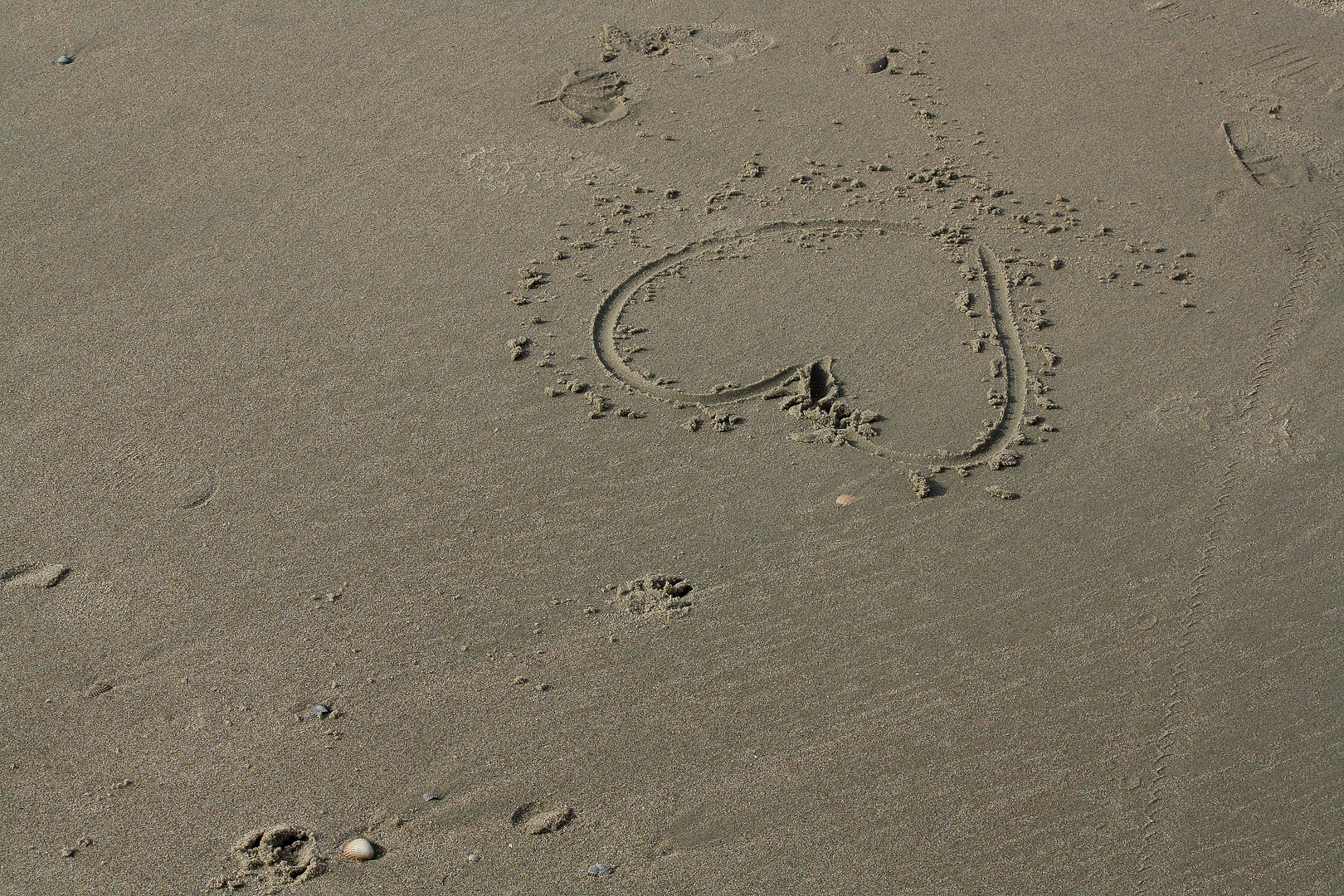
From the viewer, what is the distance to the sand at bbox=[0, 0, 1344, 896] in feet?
8.06

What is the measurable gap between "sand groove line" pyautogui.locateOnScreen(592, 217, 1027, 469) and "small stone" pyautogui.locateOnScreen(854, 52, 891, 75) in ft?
3.69

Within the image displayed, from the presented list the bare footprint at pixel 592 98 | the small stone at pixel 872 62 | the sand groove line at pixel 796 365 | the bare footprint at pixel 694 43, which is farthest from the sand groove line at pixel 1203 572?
the bare footprint at pixel 592 98

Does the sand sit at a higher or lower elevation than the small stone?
lower

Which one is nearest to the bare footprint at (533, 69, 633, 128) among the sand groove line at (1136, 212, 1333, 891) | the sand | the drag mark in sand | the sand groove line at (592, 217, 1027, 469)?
the sand

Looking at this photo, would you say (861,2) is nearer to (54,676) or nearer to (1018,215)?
(1018,215)

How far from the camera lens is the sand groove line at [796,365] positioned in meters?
3.32

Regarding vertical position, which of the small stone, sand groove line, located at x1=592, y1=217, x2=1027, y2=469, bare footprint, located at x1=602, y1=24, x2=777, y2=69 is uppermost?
bare footprint, located at x1=602, y1=24, x2=777, y2=69

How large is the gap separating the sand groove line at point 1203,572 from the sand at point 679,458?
0.01m

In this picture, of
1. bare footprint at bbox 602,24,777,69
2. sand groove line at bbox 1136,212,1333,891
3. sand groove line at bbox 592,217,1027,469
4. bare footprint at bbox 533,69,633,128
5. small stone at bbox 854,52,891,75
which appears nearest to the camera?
sand groove line at bbox 1136,212,1333,891

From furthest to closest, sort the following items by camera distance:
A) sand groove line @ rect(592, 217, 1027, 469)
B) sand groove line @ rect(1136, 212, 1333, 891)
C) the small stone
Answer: the small stone < sand groove line @ rect(592, 217, 1027, 469) < sand groove line @ rect(1136, 212, 1333, 891)

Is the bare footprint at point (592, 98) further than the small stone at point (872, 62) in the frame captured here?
No

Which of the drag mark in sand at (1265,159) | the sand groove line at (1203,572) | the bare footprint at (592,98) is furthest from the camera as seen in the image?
the bare footprint at (592,98)

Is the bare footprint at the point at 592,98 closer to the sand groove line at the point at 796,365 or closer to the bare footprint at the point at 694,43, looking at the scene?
the bare footprint at the point at 694,43

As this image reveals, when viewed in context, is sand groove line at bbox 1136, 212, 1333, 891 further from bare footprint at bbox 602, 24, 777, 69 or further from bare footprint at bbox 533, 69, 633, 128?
bare footprint at bbox 533, 69, 633, 128
